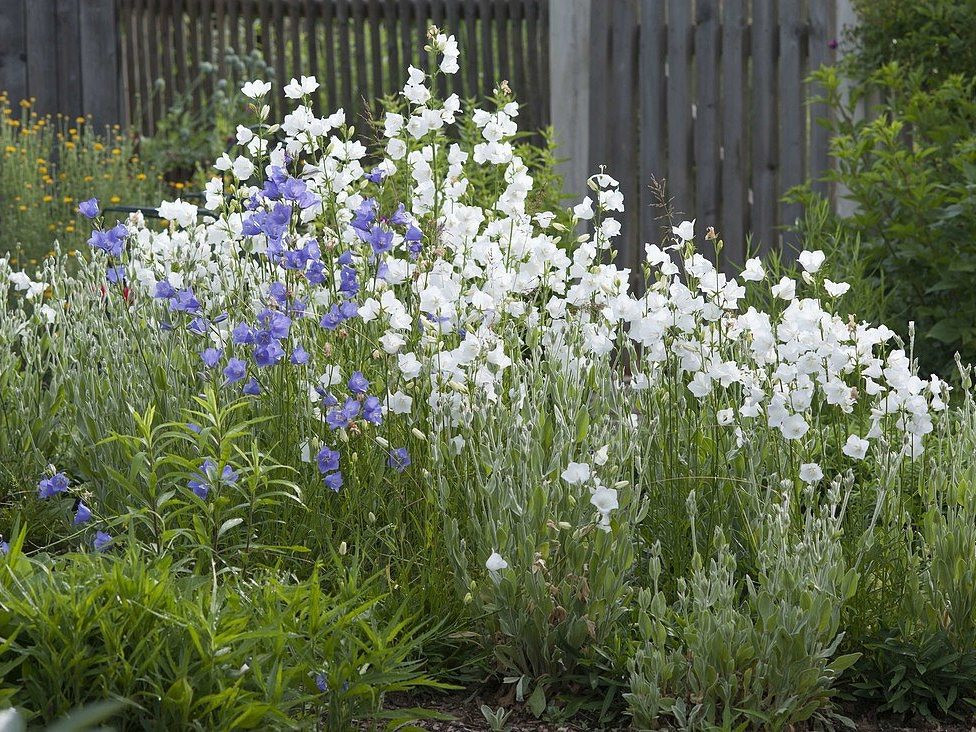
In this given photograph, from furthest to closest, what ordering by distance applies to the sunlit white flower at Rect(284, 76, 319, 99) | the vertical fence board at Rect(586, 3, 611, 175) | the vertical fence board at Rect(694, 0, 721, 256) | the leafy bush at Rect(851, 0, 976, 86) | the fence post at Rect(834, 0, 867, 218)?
1. the vertical fence board at Rect(586, 3, 611, 175)
2. the vertical fence board at Rect(694, 0, 721, 256)
3. the fence post at Rect(834, 0, 867, 218)
4. the leafy bush at Rect(851, 0, 976, 86)
5. the sunlit white flower at Rect(284, 76, 319, 99)

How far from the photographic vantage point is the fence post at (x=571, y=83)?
253 inches

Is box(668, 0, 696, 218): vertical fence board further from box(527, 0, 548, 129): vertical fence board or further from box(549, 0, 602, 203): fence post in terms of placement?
box(527, 0, 548, 129): vertical fence board

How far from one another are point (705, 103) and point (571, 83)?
77 centimetres

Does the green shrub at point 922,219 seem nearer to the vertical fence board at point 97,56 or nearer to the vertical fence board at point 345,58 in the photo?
the vertical fence board at point 345,58

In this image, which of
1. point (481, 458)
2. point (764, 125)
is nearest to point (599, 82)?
point (764, 125)

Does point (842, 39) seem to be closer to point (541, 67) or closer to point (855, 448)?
point (541, 67)

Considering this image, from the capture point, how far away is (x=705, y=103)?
20.1 ft

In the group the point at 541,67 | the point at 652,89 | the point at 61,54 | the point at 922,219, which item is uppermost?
the point at 61,54

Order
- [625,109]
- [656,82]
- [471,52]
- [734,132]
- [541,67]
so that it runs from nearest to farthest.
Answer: [734,132], [656,82], [625,109], [541,67], [471,52]

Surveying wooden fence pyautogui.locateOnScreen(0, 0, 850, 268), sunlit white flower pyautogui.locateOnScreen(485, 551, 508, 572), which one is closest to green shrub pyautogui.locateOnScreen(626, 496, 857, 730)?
sunlit white flower pyautogui.locateOnScreen(485, 551, 508, 572)

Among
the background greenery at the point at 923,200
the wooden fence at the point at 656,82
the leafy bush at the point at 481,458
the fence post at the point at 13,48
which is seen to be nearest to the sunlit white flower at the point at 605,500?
the leafy bush at the point at 481,458

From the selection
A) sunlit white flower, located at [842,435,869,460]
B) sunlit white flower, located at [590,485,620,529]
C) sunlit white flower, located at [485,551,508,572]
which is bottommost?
sunlit white flower, located at [485,551,508,572]

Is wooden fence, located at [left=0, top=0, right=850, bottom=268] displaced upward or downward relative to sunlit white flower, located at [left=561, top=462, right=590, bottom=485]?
upward

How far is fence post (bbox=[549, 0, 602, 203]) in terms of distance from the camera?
6.44 meters
